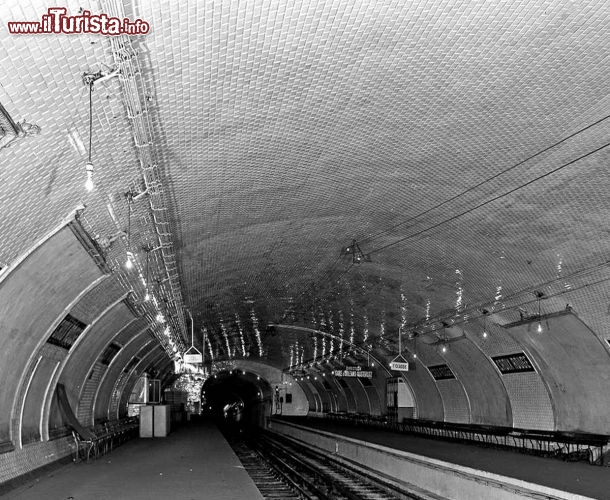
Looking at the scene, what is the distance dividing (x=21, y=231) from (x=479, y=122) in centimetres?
690

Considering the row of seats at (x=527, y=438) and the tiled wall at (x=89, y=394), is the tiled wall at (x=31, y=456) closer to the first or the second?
the tiled wall at (x=89, y=394)

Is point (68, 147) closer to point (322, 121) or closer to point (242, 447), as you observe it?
point (322, 121)

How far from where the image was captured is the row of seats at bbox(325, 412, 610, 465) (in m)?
20.4

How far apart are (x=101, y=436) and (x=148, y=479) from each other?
846 centimetres

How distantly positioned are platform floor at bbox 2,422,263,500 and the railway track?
3.64 ft

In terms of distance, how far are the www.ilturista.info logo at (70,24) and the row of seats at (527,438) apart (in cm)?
1640

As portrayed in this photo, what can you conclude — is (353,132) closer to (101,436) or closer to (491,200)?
(491,200)

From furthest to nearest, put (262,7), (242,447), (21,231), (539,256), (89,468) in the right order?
(242,447)
(89,468)
(539,256)
(21,231)
(262,7)

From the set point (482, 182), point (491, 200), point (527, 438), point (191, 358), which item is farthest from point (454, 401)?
point (482, 182)

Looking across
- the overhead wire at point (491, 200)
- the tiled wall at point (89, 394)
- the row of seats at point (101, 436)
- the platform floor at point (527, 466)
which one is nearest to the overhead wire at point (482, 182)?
the overhead wire at point (491, 200)

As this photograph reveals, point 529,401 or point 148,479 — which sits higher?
point 529,401

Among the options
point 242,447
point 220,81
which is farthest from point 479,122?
point 242,447

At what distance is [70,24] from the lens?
24.6 feet

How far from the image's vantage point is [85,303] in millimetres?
17578
